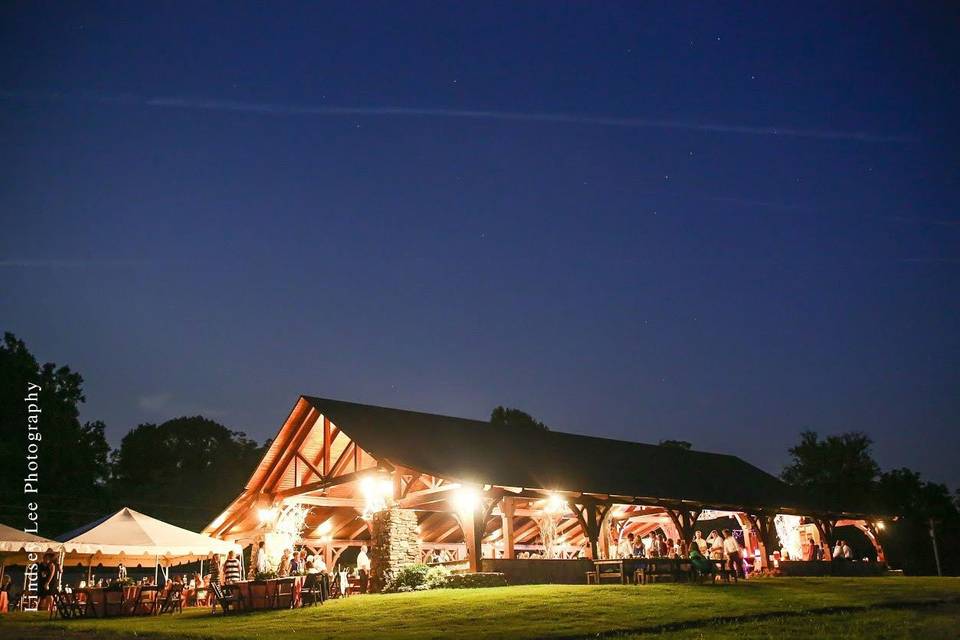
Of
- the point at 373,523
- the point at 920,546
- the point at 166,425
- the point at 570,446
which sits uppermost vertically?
the point at 166,425

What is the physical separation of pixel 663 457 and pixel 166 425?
150 ft

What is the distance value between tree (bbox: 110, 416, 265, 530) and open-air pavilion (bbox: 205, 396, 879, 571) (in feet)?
74.0

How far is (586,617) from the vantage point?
12578 millimetres

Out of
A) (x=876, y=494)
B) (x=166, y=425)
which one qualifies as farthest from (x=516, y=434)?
(x=166, y=425)

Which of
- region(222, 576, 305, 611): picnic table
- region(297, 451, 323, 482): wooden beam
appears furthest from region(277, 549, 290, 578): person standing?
region(222, 576, 305, 611): picnic table

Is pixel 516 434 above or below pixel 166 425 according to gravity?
below

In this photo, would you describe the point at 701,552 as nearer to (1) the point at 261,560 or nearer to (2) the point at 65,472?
(1) the point at 261,560

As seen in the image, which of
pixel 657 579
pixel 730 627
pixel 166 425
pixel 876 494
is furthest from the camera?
pixel 166 425

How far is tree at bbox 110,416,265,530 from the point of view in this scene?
48625mm

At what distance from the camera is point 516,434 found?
28.4 meters

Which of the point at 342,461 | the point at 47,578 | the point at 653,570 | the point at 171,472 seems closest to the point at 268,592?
the point at 47,578

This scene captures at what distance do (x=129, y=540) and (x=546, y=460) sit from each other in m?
12.2

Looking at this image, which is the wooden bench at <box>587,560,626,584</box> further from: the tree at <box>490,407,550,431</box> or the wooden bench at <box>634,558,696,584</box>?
the tree at <box>490,407,550,431</box>

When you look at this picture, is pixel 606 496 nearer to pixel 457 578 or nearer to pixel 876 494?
pixel 457 578
